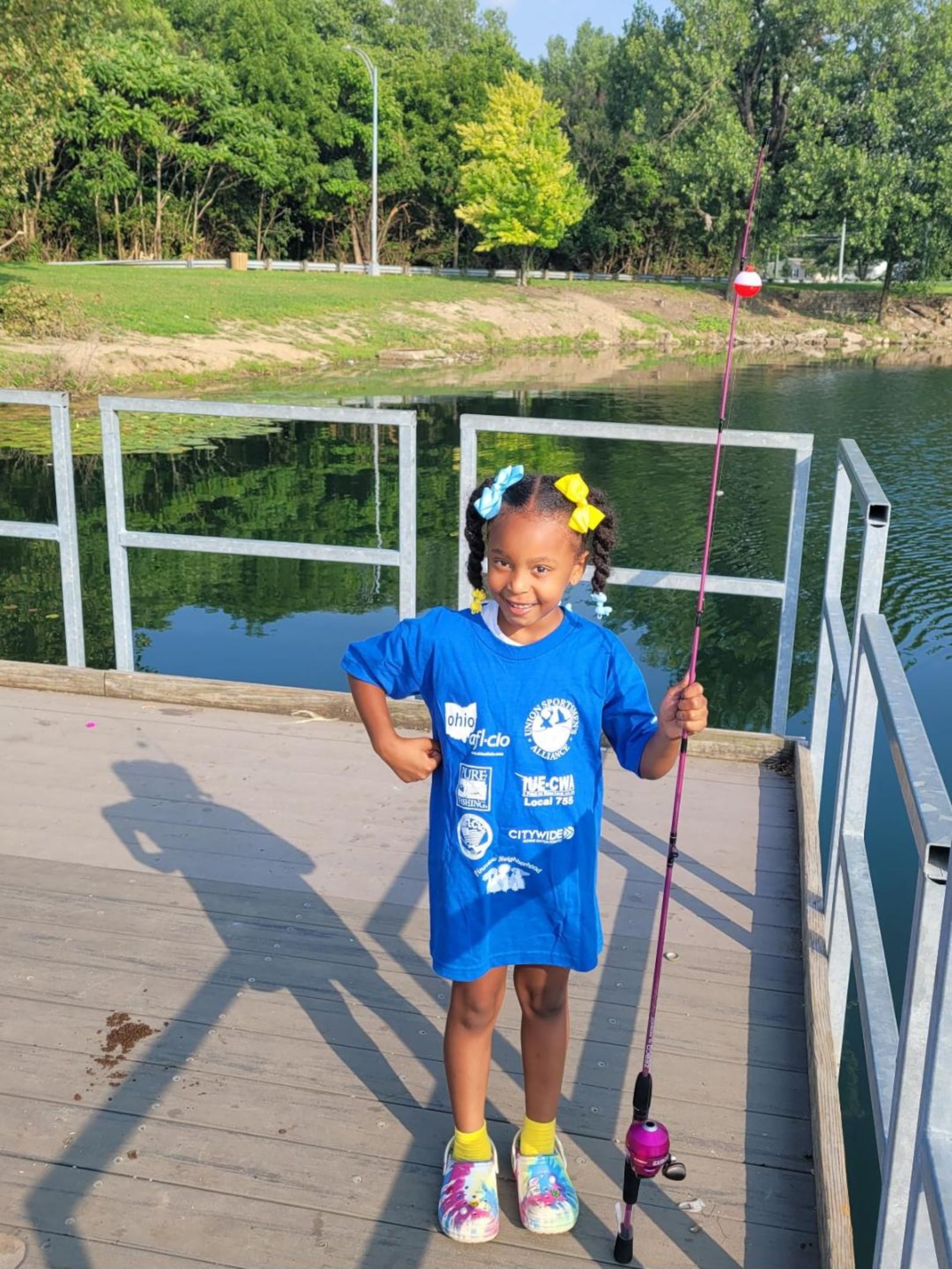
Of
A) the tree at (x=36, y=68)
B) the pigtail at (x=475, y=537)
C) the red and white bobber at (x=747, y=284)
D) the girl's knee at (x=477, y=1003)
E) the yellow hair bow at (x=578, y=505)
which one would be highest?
the tree at (x=36, y=68)

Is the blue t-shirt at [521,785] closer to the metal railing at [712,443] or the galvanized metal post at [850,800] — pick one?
the galvanized metal post at [850,800]

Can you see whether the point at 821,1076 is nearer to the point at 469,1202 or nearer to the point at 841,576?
the point at 469,1202

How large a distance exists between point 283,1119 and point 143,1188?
1.10 ft

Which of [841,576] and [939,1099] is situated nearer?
[939,1099]

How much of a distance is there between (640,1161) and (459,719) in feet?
2.78

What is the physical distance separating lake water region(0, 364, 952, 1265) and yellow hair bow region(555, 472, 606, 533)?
2.63m

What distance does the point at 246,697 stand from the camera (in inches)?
217

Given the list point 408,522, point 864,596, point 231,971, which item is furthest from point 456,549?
point 231,971

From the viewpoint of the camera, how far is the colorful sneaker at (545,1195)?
2.45 meters

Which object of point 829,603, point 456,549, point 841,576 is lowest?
point 456,549

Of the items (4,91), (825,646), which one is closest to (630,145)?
(4,91)

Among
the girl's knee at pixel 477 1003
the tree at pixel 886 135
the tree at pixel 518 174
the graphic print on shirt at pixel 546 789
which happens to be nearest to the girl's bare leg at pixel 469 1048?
the girl's knee at pixel 477 1003

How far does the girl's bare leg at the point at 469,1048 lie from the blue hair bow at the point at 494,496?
88cm

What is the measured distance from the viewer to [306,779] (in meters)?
4.77
